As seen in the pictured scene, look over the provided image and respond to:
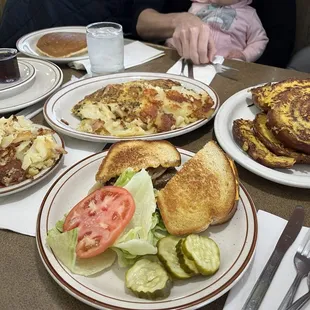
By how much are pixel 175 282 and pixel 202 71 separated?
4.06 feet

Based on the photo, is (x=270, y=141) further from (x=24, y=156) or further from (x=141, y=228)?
(x=24, y=156)

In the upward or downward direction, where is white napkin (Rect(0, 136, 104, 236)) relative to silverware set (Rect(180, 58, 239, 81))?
downward

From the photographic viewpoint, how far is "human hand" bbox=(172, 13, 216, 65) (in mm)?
1896

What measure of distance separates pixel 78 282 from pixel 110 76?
3.66 ft

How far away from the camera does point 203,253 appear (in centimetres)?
84

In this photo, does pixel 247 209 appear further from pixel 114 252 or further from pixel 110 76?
Result: pixel 110 76

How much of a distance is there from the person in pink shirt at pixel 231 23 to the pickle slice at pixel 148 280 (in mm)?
1959

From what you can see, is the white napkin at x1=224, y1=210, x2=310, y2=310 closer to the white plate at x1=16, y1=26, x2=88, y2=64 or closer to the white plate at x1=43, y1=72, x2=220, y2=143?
the white plate at x1=43, y1=72, x2=220, y2=143

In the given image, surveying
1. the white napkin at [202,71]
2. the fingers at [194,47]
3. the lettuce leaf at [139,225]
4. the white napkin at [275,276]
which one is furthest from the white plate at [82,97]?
the white napkin at [275,276]

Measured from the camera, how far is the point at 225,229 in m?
0.96

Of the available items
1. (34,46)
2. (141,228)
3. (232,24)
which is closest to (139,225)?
(141,228)

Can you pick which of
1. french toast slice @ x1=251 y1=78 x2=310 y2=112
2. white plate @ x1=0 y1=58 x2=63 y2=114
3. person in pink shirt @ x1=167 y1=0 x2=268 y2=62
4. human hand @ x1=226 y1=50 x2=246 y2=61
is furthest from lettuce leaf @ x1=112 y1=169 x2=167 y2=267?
person in pink shirt @ x1=167 y1=0 x2=268 y2=62

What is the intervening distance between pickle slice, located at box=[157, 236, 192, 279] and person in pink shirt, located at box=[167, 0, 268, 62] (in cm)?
188

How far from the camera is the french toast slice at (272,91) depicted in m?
1.40
